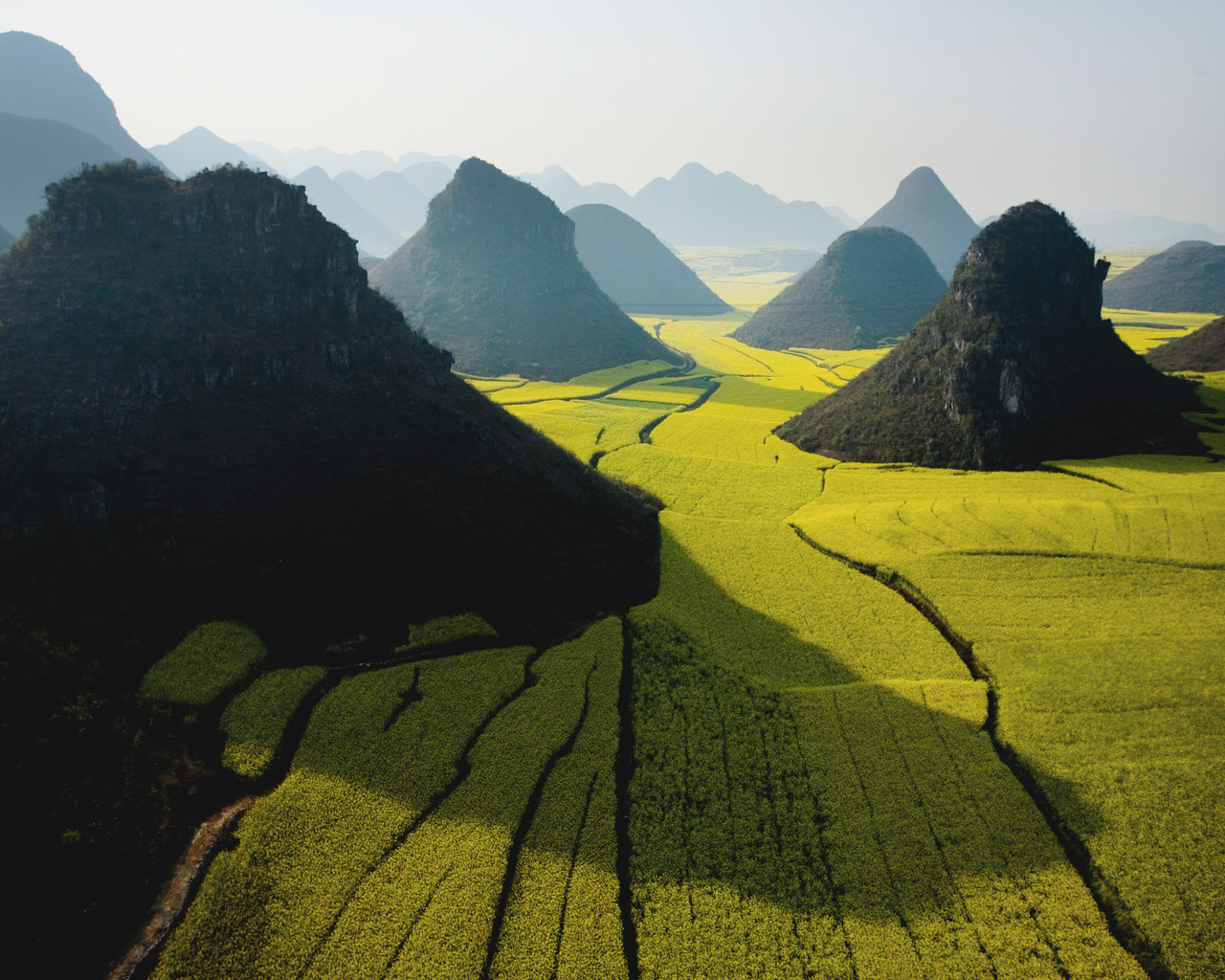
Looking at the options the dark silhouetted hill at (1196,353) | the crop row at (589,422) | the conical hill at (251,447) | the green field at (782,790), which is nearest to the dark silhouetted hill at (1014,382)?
the crop row at (589,422)

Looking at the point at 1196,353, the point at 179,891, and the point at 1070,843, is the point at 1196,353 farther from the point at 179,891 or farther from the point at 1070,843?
the point at 179,891

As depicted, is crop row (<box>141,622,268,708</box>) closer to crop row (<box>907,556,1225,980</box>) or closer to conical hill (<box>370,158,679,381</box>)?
crop row (<box>907,556,1225,980</box>)

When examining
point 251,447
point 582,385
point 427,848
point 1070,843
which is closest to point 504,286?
point 582,385

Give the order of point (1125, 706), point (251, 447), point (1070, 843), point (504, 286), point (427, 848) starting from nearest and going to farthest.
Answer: point (427, 848)
point (1070, 843)
point (1125, 706)
point (251, 447)
point (504, 286)

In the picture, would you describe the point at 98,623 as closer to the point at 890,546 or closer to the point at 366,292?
the point at 366,292

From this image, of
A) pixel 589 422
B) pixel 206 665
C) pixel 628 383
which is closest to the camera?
pixel 206 665

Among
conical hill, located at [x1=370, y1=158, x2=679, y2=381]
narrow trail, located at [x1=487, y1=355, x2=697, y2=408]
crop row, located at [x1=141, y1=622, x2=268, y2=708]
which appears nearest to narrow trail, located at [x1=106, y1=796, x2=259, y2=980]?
crop row, located at [x1=141, y1=622, x2=268, y2=708]

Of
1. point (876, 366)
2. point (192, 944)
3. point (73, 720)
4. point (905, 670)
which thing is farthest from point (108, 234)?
point (876, 366)

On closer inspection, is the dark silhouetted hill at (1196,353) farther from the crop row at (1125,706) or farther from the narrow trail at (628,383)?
the crop row at (1125,706)
